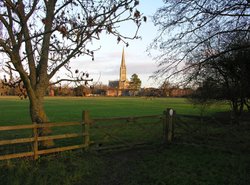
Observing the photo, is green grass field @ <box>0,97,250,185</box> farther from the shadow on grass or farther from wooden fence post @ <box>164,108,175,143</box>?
wooden fence post @ <box>164,108,175,143</box>

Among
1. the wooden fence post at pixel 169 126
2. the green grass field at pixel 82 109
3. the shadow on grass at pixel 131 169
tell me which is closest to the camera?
the shadow on grass at pixel 131 169

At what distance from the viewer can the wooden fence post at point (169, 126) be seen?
43.0 ft

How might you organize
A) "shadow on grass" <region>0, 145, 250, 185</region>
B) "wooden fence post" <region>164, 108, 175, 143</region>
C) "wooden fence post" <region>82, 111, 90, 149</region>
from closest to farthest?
1. "shadow on grass" <region>0, 145, 250, 185</region>
2. "wooden fence post" <region>82, 111, 90, 149</region>
3. "wooden fence post" <region>164, 108, 175, 143</region>

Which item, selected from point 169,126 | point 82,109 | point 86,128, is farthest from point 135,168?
point 82,109

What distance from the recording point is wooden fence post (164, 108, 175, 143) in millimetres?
13094

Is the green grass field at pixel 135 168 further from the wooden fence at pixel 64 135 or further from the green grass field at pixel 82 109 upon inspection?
the green grass field at pixel 82 109

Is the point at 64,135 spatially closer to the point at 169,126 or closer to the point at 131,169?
the point at 131,169

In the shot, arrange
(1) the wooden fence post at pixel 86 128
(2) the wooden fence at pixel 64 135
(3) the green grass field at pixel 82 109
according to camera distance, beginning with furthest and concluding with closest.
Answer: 1. (3) the green grass field at pixel 82 109
2. (1) the wooden fence post at pixel 86 128
3. (2) the wooden fence at pixel 64 135

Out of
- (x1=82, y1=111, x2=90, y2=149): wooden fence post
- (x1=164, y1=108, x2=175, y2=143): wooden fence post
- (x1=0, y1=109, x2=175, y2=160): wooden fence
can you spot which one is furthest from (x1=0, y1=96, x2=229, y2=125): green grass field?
(x1=82, y1=111, x2=90, y2=149): wooden fence post

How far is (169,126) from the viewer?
13.1 meters

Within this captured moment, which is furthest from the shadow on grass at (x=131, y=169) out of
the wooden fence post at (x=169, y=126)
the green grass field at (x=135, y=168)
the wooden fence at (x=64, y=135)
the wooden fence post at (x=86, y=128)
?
the wooden fence post at (x=169, y=126)

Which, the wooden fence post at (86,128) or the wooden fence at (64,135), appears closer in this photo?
the wooden fence at (64,135)

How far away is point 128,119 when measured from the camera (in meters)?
11.9

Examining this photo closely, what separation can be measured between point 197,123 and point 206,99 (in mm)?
8341
